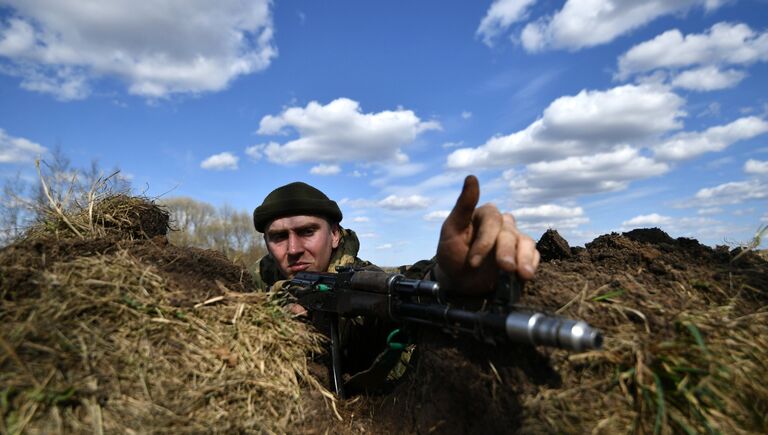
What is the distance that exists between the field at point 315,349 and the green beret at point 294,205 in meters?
2.06

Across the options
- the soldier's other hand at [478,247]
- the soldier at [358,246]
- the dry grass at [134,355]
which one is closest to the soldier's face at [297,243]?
the soldier at [358,246]

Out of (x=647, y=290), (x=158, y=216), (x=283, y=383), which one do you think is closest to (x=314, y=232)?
(x=158, y=216)

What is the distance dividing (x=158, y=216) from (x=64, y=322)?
2086 millimetres

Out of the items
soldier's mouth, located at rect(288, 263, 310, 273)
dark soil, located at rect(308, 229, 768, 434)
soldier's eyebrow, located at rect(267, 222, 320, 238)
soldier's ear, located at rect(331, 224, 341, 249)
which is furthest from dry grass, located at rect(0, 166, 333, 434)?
soldier's ear, located at rect(331, 224, 341, 249)

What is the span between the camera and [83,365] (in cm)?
172

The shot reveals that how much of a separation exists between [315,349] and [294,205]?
2390 millimetres

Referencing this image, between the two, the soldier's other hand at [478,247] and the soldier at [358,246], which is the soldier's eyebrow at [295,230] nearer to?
the soldier at [358,246]

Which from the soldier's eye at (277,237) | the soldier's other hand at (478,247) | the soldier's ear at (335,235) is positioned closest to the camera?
the soldier's other hand at (478,247)

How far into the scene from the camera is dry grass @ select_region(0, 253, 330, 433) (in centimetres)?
161

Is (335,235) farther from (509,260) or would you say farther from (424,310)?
(509,260)

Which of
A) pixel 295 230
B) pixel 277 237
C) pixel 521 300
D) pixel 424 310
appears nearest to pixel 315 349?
pixel 424 310

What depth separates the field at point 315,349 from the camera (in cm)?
162

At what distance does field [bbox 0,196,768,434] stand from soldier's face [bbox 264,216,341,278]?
197cm

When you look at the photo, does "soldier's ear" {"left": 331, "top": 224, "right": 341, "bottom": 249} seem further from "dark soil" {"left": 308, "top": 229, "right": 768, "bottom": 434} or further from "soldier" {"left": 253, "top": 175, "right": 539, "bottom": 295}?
"dark soil" {"left": 308, "top": 229, "right": 768, "bottom": 434}
